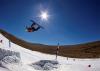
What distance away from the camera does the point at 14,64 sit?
1664cm

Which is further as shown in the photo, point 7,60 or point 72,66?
point 72,66

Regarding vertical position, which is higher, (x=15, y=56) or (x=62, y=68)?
(x=15, y=56)

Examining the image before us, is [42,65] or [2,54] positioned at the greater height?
[2,54]

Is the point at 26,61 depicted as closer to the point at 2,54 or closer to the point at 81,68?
the point at 2,54

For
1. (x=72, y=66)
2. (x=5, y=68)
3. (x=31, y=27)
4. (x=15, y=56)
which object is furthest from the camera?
(x=31, y=27)

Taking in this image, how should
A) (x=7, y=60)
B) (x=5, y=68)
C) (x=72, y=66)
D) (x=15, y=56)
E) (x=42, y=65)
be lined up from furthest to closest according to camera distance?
(x=72, y=66) < (x=42, y=65) < (x=15, y=56) < (x=7, y=60) < (x=5, y=68)

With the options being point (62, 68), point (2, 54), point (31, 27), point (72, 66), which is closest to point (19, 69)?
point (2, 54)

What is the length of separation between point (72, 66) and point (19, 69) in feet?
26.0

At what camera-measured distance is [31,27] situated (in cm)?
3325

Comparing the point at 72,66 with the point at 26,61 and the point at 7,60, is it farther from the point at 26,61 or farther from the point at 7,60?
the point at 7,60

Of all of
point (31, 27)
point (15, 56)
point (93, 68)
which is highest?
point (31, 27)

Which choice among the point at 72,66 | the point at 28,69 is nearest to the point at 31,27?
the point at 72,66

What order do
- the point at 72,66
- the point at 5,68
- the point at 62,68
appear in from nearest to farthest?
the point at 5,68 < the point at 62,68 < the point at 72,66

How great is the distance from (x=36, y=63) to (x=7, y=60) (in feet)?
12.9
